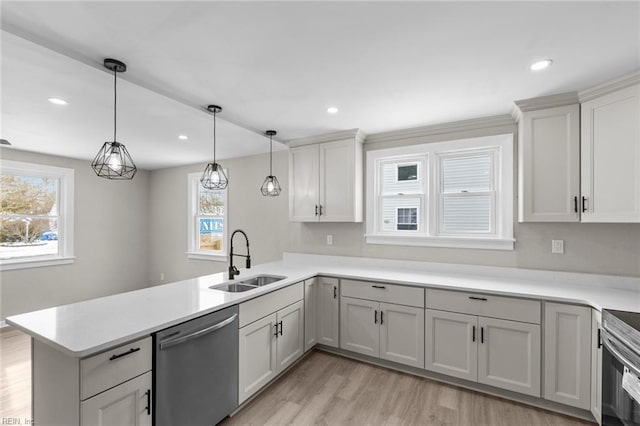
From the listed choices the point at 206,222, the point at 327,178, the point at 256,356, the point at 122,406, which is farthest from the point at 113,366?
the point at 206,222

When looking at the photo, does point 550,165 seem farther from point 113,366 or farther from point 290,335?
point 113,366

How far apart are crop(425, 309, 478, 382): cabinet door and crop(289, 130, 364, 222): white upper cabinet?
136cm

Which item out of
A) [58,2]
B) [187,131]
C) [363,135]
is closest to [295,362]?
[363,135]

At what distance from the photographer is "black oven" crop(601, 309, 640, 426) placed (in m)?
1.38

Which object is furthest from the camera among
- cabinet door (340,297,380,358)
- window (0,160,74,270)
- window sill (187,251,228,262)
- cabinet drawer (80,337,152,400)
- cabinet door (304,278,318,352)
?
window sill (187,251,228,262)

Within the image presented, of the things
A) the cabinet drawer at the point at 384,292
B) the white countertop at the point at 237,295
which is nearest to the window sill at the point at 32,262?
the white countertop at the point at 237,295

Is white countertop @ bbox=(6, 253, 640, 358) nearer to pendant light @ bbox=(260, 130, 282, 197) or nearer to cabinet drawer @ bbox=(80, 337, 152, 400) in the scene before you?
cabinet drawer @ bbox=(80, 337, 152, 400)

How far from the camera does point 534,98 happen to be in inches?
94.2

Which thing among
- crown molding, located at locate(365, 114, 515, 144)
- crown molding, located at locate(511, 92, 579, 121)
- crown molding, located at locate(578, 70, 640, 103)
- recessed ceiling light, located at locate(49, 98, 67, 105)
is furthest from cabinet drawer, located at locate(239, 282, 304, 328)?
crown molding, located at locate(578, 70, 640, 103)

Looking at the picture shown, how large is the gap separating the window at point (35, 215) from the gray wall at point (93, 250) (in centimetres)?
10

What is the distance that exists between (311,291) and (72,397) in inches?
78.4

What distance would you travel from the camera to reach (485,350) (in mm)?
2326

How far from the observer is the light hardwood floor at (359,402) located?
2.07m

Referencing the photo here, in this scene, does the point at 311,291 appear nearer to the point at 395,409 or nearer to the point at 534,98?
the point at 395,409
